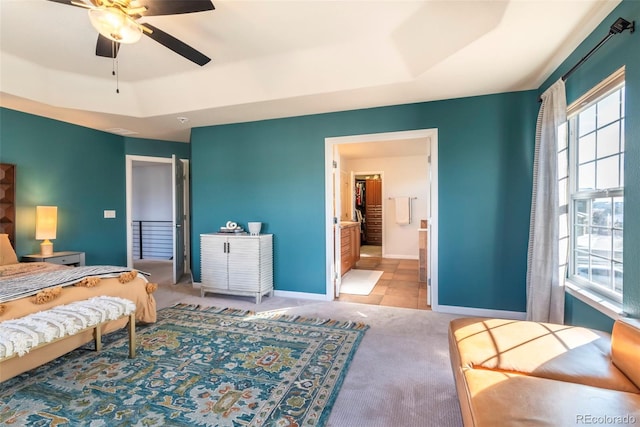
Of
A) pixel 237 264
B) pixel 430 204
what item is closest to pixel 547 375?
pixel 430 204

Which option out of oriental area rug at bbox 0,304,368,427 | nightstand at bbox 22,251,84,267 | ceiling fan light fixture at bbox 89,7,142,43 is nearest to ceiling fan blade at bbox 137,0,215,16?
ceiling fan light fixture at bbox 89,7,142,43

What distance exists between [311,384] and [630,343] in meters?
1.68

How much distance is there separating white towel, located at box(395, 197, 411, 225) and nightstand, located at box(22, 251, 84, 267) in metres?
5.99

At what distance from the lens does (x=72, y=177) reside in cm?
446

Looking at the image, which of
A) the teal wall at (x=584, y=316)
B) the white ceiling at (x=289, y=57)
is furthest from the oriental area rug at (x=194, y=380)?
the white ceiling at (x=289, y=57)

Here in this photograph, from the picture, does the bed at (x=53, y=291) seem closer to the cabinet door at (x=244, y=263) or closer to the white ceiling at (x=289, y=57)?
the cabinet door at (x=244, y=263)

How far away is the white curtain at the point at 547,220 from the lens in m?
2.46

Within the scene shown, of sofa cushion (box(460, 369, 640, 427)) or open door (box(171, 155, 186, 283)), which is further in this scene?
open door (box(171, 155, 186, 283))

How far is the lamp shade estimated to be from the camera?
382cm

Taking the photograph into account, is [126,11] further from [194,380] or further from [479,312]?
[479,312]

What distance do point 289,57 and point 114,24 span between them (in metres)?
1.57

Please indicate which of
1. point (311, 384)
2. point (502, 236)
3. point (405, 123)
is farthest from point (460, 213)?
point (311, 384)

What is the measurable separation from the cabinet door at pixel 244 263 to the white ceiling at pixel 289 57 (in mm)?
1663

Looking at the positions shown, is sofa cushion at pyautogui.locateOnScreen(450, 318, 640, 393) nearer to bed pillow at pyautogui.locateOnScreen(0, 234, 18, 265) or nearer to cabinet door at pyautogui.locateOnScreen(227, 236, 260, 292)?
cabinet door at pyautogui.locateOnScreen(227, 236, 260, 292)
